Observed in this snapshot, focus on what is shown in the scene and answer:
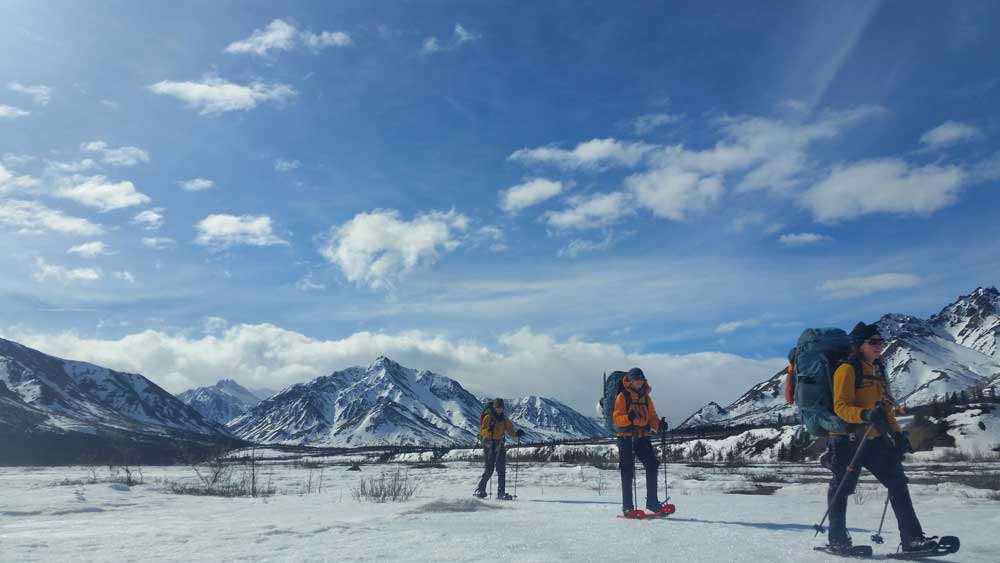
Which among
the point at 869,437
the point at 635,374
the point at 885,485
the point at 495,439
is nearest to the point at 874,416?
the point at 869,437

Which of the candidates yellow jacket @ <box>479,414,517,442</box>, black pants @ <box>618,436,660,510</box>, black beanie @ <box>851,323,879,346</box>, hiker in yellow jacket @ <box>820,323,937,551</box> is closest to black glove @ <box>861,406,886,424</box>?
hiker in yellow jacket @ <box>820,323,937,551</box>

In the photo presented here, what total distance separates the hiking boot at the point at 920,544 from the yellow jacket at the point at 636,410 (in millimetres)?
4116

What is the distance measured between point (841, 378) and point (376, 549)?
4932mm

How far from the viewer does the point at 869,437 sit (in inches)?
248

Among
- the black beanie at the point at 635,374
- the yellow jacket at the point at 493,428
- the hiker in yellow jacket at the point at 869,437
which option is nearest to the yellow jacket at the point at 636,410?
the black beanie at the point at 635,374

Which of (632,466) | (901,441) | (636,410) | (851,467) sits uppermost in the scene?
(636,410)

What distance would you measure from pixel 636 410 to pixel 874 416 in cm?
418

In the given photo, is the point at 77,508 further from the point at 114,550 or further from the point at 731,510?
the point at 731,510

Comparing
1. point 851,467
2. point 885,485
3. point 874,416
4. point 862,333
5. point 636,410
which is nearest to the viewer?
point 874,416

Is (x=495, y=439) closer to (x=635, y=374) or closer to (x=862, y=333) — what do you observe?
(x=635, y=374)

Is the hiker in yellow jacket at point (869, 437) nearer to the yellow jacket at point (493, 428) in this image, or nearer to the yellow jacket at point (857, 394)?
the yellow jacket at point (857, 394)

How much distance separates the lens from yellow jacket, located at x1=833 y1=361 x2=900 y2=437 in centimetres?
625

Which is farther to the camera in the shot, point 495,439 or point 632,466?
point 495,439

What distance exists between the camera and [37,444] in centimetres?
14638
